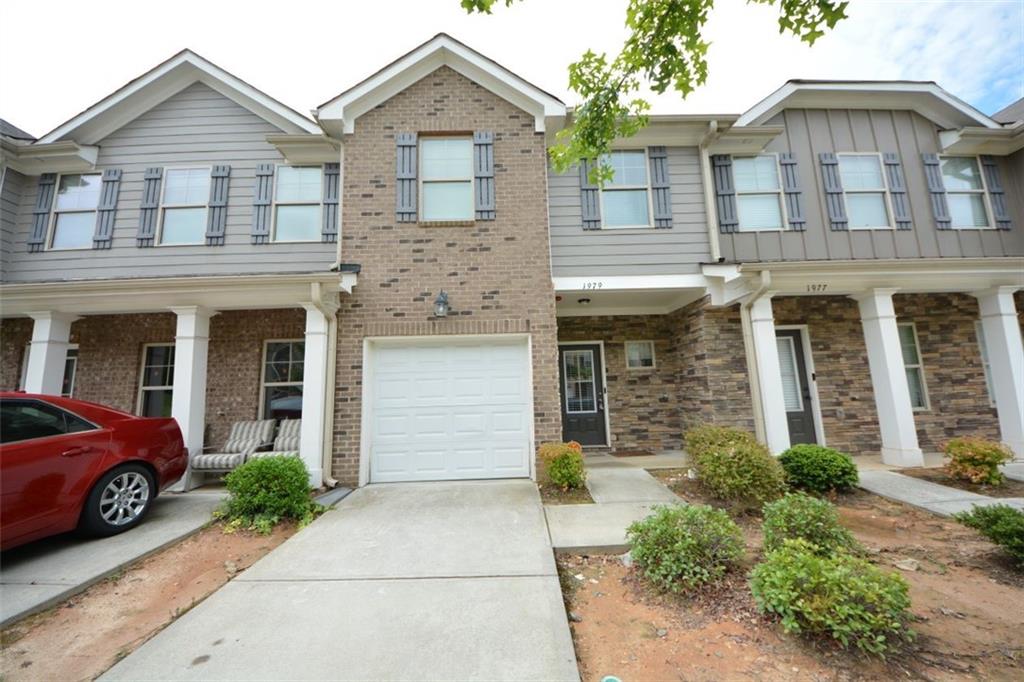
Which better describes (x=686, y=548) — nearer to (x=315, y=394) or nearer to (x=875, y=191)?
(x=315, y=394)

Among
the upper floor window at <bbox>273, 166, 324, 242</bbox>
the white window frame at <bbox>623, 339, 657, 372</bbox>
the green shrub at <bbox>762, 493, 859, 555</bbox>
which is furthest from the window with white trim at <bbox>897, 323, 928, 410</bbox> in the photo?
the upper floor window at <bbox>273, 166, 324, 242</bbox>

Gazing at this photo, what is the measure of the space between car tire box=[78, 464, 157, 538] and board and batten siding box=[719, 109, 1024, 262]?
8.59 metres

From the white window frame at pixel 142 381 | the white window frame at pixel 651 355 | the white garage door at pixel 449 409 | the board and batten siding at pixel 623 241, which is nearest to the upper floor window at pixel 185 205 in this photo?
the white window frame at pixel 142 381

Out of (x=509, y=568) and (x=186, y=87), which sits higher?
(x=186, y=87)

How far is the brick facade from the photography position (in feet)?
19.5

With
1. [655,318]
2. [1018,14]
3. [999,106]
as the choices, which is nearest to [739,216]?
[655,318]

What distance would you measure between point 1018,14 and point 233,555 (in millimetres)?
10552

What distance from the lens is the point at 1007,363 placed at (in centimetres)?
652

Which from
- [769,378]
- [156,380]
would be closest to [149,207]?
[156,380]

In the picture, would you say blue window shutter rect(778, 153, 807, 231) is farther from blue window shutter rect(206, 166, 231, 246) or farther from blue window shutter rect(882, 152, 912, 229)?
blue window shutter rect(206, 166, 231, 246)

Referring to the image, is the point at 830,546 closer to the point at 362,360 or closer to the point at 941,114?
the point at 362,360

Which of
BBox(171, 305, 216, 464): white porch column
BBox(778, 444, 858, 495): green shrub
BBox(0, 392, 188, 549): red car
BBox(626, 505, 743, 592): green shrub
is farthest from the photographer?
BBox(171, 305, 216, 464): white porch column

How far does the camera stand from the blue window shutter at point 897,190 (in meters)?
7.46

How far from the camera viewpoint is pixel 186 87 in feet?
24.9
